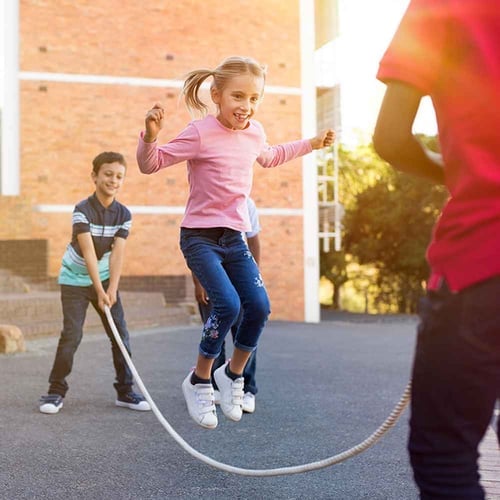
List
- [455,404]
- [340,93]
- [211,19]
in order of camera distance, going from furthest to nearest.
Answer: [340,93] < [211,19] < [455,404]

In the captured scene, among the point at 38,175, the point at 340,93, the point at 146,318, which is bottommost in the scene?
the point at 146,318

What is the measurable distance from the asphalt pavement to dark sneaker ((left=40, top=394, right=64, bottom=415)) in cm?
9

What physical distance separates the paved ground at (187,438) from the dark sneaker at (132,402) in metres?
0.09

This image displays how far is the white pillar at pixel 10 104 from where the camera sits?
22.4m

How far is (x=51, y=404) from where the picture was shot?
21.5ft

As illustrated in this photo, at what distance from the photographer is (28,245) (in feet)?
70.2

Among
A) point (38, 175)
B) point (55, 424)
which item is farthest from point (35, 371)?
point (38, 175)

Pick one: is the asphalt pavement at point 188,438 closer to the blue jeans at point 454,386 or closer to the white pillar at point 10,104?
the blue jeans at point 454,386

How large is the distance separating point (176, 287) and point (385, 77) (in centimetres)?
1980

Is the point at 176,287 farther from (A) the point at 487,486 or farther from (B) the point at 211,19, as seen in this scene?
(A) the point at 487,486

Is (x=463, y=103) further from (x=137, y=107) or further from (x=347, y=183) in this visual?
(x=347, y=183)

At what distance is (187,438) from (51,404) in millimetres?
1362

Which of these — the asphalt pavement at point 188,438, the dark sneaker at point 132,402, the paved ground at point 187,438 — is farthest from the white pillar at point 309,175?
the dark sneaker at point 132,402

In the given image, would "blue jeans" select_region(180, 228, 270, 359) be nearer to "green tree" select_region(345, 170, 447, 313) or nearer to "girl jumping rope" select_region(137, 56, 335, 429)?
"girl jumping rope" select_region(137, 56, 335, 429)
